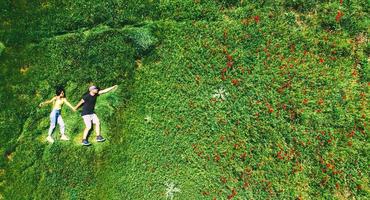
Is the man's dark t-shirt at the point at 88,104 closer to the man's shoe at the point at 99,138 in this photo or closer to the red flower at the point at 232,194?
the man's shoe at the point at 99,138

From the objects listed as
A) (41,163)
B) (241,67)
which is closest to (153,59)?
(241,67)

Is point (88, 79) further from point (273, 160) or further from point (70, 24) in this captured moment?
point (273, 160)

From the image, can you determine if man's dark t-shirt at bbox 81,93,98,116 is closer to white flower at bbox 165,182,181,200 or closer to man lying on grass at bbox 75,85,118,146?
man lying on grass at bbox 75,85,118,146

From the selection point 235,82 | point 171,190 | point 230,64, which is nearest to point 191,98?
point 235,82

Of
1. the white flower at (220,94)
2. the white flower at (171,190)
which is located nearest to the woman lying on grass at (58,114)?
the white flower at (171,190)

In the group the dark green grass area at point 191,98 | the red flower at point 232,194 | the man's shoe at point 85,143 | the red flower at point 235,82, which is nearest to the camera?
the dark green grass area at point 191,98

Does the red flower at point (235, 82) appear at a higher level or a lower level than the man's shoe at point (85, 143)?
higher

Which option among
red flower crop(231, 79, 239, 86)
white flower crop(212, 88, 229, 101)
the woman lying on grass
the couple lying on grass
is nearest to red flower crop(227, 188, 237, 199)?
white flower crop(212, 88, 229, 101)

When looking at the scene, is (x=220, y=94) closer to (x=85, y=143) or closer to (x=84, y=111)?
(x=84, y=111)
